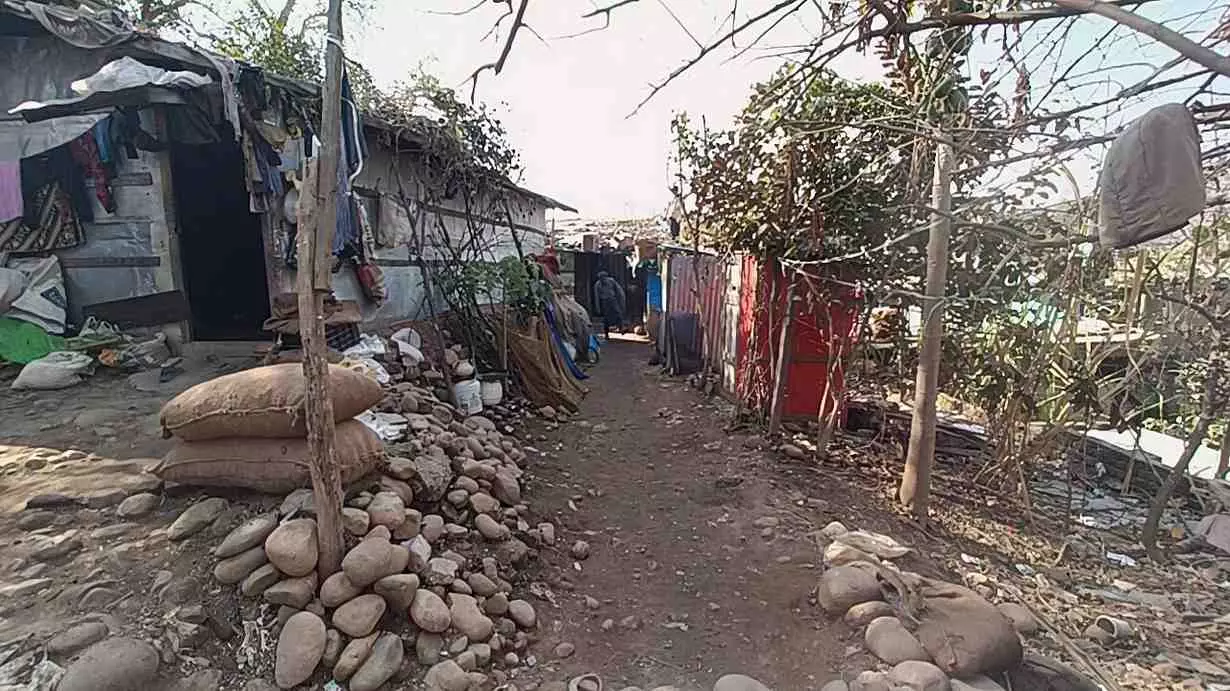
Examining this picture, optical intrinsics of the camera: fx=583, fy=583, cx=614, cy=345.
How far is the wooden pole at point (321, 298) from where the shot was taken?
250cm

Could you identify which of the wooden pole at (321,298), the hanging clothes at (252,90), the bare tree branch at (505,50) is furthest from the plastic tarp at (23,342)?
the bare tree branch at (505,50)

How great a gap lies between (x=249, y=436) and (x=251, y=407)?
192 mm

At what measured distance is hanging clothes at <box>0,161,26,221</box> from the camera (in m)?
4.66

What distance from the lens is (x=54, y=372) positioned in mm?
4492

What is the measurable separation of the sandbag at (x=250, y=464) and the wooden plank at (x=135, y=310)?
3011 millimetres

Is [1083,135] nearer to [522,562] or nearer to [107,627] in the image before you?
[522,562]

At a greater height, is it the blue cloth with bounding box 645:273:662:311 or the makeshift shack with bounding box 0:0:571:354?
the makeshift shack with bounding box 0:0:571:354

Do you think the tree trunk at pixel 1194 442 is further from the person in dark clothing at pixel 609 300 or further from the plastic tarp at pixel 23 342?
the person in dark clothing at pixel 609 300

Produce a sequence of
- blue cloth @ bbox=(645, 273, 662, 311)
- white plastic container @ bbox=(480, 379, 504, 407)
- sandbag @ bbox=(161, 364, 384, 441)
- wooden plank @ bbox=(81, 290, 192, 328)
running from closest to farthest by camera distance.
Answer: sandbag @ bbox=(161, 364, 384, 441), wooden plank @ bbox=(81, 290, 192, 328), white plastic container @ bbox=(480, 379, 504, 407), blue cloth @ bbox=(645, 273, 662, 311)

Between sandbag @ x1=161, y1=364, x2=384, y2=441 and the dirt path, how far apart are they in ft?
5.34

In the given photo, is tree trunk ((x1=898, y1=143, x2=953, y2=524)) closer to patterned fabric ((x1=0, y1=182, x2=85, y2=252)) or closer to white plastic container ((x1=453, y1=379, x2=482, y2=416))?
white plastic container ((x1=453, y1=379, x2=482, y2=416))

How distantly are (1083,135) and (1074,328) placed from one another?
2.58 metres

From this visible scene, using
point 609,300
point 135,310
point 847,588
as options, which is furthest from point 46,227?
point 609,300

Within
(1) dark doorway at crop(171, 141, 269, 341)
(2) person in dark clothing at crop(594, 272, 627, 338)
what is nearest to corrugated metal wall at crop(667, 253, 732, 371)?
(2) person in dark clothing at crop(594, 272, 627, 338)
